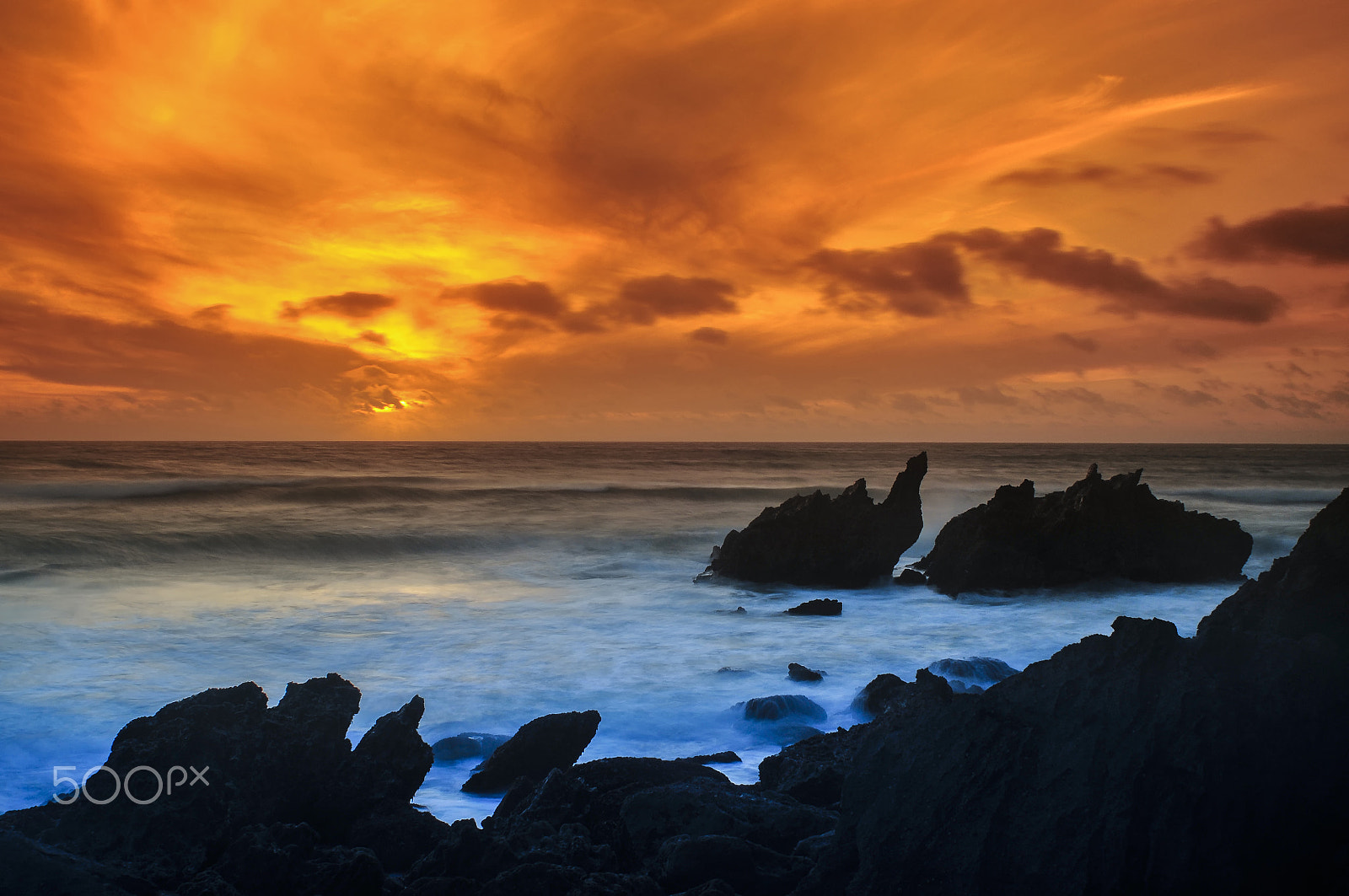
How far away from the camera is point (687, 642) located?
1319 centimetres

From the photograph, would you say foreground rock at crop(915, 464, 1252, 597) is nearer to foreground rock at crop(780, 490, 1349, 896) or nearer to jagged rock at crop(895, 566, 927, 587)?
jagged rock at crop(895, 566, 927, 587)

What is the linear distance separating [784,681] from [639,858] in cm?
554

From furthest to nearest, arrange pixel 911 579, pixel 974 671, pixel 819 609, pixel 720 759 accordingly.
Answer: pixel 911 579
pixel 819 609
pixel 974 671
pixel 720 759

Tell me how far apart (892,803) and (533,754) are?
356 centimetres

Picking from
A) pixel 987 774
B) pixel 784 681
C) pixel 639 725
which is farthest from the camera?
pixel 784 681

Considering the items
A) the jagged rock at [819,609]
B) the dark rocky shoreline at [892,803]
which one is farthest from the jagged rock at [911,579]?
the dark rocky shoreline at [892,803]

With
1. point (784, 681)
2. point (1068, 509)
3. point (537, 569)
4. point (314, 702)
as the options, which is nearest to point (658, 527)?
point (537, 569)

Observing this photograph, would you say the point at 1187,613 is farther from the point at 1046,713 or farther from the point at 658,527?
the point at 658,527

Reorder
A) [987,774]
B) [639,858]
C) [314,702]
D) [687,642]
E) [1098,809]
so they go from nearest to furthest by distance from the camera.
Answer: [1098,809], [987,774], [639,858], [314,702], [687,642]

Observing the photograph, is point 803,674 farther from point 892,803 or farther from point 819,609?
point 892,803

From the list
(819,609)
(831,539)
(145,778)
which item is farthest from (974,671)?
(145,778)

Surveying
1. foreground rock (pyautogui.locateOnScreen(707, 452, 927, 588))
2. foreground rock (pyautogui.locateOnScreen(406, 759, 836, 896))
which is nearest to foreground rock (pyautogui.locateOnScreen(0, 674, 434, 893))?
foreground rock (pyautogui.locateOnScreen(406, 759, 836, 896))

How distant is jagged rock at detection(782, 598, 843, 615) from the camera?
15.0 meters

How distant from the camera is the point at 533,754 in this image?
700 centimetres
